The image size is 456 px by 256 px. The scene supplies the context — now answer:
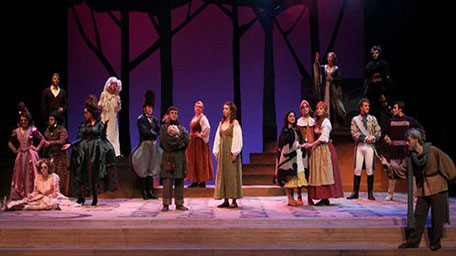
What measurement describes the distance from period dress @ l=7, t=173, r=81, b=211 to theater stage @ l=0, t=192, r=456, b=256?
33.4 inches

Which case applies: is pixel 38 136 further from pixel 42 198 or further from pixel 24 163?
pixel 42 198

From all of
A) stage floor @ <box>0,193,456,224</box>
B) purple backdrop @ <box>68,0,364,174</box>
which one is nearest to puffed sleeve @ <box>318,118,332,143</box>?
stage floor @ <box>0,193,456,224</box>

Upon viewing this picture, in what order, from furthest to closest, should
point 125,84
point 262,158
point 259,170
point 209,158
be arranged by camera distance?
point 125,84 → point 262,158 → point 259,170 → point 209,158

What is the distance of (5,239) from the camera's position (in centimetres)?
638

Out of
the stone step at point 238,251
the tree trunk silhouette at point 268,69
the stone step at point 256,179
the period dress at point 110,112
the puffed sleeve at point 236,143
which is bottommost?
the stone step at point 238,251

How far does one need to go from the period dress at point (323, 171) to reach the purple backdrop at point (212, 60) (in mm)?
4182

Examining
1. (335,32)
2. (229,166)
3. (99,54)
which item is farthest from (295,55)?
(229,166)

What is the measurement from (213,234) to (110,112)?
4.08 m

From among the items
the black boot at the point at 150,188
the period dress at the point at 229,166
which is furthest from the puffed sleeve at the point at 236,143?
the black boot at the point at 150,188

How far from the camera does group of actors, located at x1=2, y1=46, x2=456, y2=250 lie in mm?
5961

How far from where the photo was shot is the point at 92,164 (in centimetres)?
809

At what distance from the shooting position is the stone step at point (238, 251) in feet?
19.1

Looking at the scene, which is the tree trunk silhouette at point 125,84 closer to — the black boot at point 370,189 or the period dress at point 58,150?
the period dress at point 58,150

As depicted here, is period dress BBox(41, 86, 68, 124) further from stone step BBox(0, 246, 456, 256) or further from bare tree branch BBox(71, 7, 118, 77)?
stone step BBox(0, 246, 456, 256)
